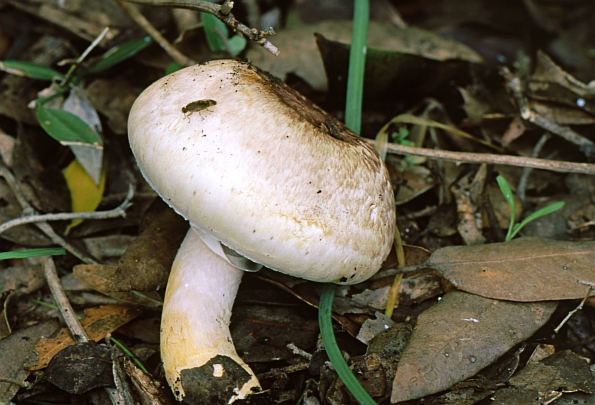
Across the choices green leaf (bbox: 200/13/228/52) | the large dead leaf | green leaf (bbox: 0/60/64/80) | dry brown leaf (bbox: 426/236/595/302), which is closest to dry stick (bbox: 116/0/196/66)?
green leaf (bbox: 200/13/228/52)

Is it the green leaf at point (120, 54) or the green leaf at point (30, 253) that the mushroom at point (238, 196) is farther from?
the green leaf at point (120, 54)

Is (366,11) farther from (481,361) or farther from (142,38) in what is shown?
(481,361)

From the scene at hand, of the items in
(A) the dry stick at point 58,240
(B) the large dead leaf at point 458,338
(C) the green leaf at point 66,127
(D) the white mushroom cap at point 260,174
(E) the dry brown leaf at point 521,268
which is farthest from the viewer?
(C) the green leaf at point 66,127

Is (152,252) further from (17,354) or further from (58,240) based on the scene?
(17,354)

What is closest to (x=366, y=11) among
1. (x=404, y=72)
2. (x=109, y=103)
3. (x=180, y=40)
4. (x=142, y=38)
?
(x=404, y=72)

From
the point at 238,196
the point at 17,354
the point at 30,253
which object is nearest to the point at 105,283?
the point at 30,253

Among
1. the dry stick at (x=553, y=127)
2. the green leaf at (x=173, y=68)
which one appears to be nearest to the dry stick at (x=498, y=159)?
the dry stick at (x=553, y=127)

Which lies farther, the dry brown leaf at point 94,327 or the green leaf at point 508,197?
the green leaf at point 508,197
